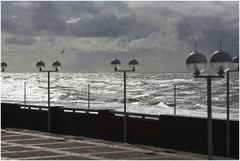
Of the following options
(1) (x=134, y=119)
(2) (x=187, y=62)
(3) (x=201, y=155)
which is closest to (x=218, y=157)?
(3) (x=201, y=155)

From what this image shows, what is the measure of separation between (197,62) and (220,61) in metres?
0.52

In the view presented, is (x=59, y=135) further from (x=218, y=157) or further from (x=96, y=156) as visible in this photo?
(x=218, y=157)

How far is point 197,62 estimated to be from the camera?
10656mm

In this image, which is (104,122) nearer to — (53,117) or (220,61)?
(53,117)

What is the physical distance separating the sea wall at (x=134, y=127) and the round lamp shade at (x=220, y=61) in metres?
5.81

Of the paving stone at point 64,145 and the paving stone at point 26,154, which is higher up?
the paving stone at point 64,145

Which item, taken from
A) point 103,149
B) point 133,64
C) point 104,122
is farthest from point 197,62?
point 104,122

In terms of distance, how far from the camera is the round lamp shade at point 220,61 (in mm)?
10750

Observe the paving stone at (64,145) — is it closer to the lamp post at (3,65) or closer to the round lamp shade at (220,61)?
the lamp post at (3,65)

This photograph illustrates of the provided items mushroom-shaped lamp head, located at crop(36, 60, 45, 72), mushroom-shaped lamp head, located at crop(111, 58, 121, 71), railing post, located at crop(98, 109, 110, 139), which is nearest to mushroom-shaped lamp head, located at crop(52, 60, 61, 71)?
mushroom-shaped lamp head, located at crop(36, 60, 45, 72)

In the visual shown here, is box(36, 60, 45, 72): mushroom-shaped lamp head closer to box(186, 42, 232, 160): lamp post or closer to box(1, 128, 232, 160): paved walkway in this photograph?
box(1, 128, 232, 160): paved walkway

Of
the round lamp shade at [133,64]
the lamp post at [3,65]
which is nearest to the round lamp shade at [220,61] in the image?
the round lamp shade at [133,64]

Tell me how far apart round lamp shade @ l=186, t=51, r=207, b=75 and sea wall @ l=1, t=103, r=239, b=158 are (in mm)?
6065

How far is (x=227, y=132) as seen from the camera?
53.3 feet
